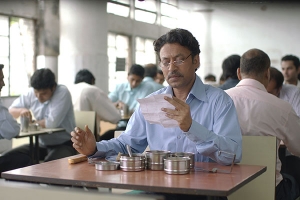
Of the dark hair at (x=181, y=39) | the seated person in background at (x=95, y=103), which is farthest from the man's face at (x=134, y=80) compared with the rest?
the dark hair at (x=181, y=39)

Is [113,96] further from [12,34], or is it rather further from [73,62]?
[12,34]

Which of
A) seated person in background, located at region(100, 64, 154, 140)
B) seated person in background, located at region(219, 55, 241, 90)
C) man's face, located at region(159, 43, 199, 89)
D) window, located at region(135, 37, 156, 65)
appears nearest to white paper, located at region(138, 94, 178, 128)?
man's face, located at region(159, 43, 199, 89)

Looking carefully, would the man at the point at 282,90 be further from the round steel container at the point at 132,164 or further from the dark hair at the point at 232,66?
the round steel container at the point at 132,164

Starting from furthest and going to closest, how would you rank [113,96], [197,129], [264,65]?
[113,96] → [264,65] → [197,129]

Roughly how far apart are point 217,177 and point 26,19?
8739mm

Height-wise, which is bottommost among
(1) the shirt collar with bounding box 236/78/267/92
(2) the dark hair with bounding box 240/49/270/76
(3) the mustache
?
(1) the shirt collar with bounding box 236/78/267/92

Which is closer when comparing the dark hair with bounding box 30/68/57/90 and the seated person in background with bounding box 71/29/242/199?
the seated person in background with bounding box 71/29/242/199

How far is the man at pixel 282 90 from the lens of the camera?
4.58 m

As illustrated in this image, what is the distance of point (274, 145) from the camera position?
Result: 2.96 metres

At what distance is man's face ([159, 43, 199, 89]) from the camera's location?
8.75ft

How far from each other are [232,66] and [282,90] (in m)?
0.52

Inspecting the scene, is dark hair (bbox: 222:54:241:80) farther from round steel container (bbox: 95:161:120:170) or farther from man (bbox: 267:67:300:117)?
round steel container (bbox: 95:161:120:170)

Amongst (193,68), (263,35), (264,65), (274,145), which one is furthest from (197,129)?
(263,35)

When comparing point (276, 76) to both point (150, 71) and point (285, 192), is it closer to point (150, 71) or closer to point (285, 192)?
point (285, 192)
